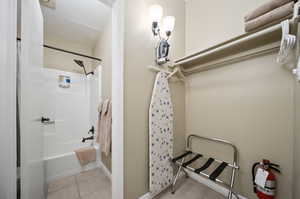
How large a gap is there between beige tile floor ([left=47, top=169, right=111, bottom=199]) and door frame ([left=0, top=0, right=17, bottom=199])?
34.5 inches

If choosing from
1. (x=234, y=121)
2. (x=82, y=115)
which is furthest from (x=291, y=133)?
(x=82, y=115)

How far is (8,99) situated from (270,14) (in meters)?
1.75

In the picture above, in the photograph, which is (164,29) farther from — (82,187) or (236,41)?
(82,187)

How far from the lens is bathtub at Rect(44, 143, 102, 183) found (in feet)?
5.12

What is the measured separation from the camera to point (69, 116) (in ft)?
7.32

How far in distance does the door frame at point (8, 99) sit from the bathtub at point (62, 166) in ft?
3.79

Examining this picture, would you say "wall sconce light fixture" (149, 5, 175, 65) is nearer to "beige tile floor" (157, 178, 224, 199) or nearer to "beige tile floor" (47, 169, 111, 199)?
"beige tile floor" (157, 178, 224, 199)

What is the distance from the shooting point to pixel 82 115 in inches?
93.0

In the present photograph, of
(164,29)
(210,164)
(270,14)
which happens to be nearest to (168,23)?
(164,29)

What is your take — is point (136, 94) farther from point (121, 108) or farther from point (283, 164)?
point (283, 164)

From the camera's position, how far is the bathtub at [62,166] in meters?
1.56

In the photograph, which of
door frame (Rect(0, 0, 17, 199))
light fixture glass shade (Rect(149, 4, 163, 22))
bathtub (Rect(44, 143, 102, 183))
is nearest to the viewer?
door frame (Rect(0, 0, 17, 199))

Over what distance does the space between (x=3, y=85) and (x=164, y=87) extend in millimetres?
1163

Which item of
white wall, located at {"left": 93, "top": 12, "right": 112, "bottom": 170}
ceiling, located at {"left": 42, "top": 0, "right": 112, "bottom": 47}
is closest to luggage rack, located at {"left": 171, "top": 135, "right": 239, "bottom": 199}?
white wall, located at {"left": 93, "top": 12, "right": 112, "bottom": 170}
